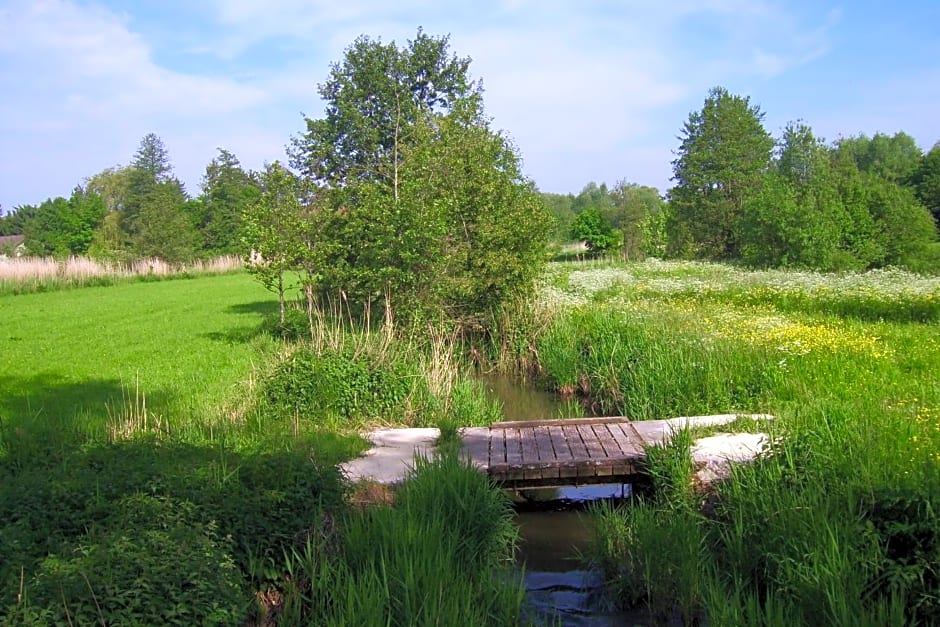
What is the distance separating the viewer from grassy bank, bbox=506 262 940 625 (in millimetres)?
4387

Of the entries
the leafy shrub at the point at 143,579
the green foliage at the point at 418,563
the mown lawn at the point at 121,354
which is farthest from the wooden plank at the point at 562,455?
the mown lawn at the point at 121,354

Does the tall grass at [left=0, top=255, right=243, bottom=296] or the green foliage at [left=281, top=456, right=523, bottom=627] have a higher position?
the tall grass at [left=0, top=255, right=243, bottom=296]

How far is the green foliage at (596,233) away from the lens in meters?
A: 51.6

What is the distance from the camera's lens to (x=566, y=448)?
7594 mm

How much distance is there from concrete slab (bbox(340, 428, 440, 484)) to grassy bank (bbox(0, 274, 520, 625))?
245mm

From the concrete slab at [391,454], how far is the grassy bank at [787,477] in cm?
190

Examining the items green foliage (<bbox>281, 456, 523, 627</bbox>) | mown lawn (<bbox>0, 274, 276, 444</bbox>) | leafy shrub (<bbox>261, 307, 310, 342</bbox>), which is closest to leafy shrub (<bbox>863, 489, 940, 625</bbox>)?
green foliage (<bbox>281, 456, 523, 627</bbox>)

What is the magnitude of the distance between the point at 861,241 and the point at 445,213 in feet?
73.2

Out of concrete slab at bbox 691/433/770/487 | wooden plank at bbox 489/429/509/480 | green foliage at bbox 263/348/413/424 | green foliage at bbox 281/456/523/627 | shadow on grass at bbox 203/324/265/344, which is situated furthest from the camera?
shadow on grass at bbox 203/324/265/344

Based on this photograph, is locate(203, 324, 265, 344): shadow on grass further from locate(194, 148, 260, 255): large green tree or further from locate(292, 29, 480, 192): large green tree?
locate(194, 148, 260, 255): large green tree

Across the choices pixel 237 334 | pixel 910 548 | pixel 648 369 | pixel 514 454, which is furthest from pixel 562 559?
pixel 237 334

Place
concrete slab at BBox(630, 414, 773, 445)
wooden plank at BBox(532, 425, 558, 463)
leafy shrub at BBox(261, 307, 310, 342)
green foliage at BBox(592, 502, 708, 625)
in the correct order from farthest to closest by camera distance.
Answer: leafy shrub at BBox(261, 307, 310, 342) → concrete slab at BBox(630, 414, 773, 445) → wooden plank at BBox(532, 425, 558, 463) → green foliage at BBox(592, 502, 708, 625)

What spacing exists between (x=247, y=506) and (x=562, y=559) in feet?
9.31

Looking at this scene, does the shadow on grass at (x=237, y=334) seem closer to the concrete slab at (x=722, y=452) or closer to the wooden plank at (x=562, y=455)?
the wooden plank at (x=562, y=455)
